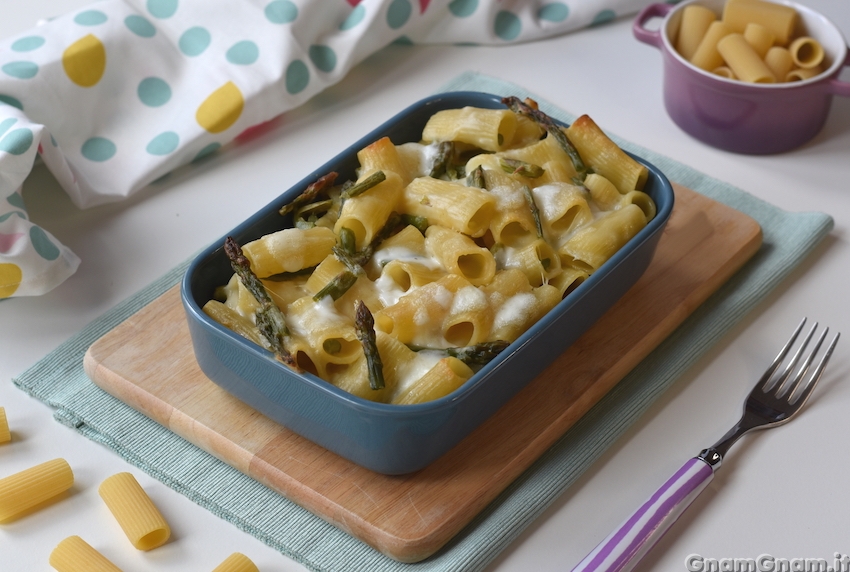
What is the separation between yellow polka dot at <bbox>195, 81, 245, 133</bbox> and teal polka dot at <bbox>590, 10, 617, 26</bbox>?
912mm

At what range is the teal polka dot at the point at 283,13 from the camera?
218 centimetres

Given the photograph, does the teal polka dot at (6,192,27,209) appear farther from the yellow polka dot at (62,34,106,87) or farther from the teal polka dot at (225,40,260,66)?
the teal polka dot at (225,40,260,66)

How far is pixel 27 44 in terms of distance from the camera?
201 centimetres

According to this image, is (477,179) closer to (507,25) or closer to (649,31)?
(649,31)

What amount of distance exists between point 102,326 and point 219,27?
0.79 metres

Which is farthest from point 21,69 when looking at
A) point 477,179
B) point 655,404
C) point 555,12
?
point 655,404

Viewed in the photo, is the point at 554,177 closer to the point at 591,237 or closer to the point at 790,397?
the point at 591,237

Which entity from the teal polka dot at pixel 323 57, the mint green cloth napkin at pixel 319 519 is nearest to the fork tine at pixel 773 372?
the mint green cloth napkin at pixel 319 519

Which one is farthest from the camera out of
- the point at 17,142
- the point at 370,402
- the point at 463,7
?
the point at 463,7

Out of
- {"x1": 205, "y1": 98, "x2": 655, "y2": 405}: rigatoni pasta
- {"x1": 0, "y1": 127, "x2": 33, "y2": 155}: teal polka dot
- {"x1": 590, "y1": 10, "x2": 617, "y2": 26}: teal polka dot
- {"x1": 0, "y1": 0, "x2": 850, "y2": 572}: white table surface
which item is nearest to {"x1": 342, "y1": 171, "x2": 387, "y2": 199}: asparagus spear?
{"x1": 205, "y1": 98, "x2": 655, "y2": 405}: rigatoni pasta

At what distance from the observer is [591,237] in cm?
151

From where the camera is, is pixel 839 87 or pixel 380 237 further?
pixel 839 87
